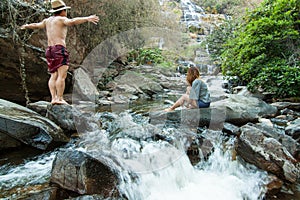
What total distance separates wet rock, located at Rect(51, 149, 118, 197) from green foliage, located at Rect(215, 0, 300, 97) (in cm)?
491

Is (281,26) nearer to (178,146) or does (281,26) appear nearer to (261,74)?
(261,74)

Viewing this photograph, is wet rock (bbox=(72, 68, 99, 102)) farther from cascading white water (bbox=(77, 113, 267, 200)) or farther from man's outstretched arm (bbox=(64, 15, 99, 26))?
cascading white water (bbox=(77, 113, 267, 200))

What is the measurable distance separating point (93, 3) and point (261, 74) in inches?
211

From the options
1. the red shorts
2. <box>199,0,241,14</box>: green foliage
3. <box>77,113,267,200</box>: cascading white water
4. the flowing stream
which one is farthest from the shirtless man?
<box>199,0,241,14</box>: green foliage

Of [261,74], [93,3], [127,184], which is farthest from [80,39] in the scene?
[127,184]

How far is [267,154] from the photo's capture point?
2.68 m

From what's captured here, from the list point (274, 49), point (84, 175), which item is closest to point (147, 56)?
point (274, 49)

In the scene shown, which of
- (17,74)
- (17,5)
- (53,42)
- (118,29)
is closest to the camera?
(53,42)

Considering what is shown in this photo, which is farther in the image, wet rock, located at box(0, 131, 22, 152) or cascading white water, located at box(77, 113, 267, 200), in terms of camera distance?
wet rock, located at box(0, 131, 22, 152)

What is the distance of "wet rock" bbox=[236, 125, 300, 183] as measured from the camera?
2.59 meters

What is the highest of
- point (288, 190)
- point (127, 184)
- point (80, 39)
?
point (80, 39)

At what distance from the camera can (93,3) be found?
7.06 m

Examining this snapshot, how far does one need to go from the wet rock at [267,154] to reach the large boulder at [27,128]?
8.22 feet

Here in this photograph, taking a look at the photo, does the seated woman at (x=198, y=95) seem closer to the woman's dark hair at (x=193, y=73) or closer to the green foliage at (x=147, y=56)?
the woman's dark hair at (x=193, y=73)
